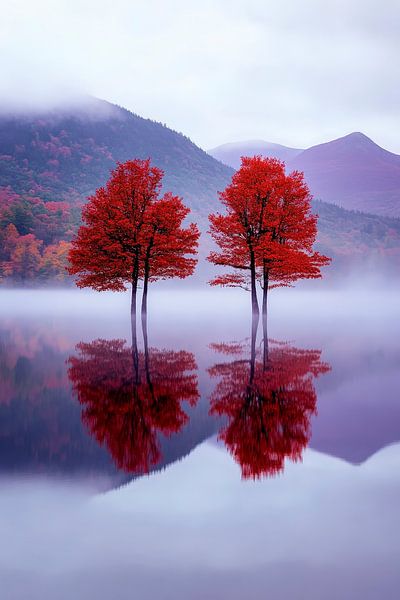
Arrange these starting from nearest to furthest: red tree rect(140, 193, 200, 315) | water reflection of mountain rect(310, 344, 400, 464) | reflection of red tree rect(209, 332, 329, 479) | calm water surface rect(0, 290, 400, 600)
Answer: calm water surface rect(0, 290, 400, 600)
reflection of red tree rect(209, 332, 329, 479)
water reflection of mountain rect(310, 344, 400, 464)
red tree rect(140, 193, 200, 315)

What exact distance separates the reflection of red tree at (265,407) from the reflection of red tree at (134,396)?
973 millimetres

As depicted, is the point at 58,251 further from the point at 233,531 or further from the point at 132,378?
the point at 233,531

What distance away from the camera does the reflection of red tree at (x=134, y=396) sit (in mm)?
9930

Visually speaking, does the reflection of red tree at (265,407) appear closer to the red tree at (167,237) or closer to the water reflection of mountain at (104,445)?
the water reflection of mountain at (104,445)

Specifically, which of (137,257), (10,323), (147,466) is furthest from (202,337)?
(147,466)

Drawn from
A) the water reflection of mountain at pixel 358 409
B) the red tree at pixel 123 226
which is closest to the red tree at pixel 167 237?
the red tree at pixel 123 226

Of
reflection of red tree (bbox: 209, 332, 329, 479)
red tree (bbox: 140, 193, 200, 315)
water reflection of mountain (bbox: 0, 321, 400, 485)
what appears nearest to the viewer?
water reflection of mountain (bbox: 0, 321, 400, 485)

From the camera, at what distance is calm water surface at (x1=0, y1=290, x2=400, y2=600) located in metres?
5.80

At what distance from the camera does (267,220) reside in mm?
41594

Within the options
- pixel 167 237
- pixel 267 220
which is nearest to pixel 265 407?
pixel 167 237

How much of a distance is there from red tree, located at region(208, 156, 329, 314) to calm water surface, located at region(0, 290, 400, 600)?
23.7 m

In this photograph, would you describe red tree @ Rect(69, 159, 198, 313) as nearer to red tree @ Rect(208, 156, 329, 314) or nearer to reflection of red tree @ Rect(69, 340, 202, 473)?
red tree @ Rect(208, 156, 329, 314)

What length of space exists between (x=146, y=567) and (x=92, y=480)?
256 centimetres

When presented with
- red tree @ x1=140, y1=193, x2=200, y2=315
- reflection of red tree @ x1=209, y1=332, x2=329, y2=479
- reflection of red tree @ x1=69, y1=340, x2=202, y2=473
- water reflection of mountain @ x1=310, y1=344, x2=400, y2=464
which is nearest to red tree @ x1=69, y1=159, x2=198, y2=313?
red tree @ x1=140, y1=193, x2=200, y2=315
